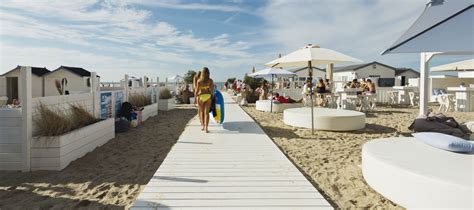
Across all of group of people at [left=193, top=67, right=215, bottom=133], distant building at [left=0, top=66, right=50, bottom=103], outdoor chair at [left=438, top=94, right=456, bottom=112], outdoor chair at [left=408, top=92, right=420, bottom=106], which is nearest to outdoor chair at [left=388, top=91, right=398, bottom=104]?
outdoor chair at [left=408, top=92, right=420, bottom=106]

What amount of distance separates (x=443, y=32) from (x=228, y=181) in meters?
2.97

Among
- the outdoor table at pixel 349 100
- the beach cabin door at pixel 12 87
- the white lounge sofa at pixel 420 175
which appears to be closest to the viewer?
the white lounge sofa at pixel 420 175

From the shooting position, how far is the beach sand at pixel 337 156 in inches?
120

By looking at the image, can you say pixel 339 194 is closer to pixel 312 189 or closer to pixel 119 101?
pixel 312 189

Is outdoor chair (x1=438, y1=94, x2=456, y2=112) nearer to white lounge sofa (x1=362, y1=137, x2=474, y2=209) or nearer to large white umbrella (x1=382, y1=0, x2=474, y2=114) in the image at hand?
large white umbrella (x1=382, y1=0, x2=474, y2=114)

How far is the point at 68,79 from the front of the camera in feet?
71.2

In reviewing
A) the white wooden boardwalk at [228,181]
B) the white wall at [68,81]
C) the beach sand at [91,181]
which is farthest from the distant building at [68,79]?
the white wooden boardwalk at [228,181]

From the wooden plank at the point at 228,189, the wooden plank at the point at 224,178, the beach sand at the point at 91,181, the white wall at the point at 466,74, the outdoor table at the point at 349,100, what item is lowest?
the beach sand at the point at 91,181

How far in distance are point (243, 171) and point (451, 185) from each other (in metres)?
2.13

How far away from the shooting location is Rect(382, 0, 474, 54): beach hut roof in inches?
121

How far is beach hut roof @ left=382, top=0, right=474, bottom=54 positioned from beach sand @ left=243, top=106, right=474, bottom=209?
5.43 feet

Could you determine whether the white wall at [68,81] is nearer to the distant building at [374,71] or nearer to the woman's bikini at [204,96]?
the woman's bikini at [204,96]

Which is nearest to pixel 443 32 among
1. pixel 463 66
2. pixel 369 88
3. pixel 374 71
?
pixel 369 88

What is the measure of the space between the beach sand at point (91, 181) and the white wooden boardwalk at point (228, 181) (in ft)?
0.99
